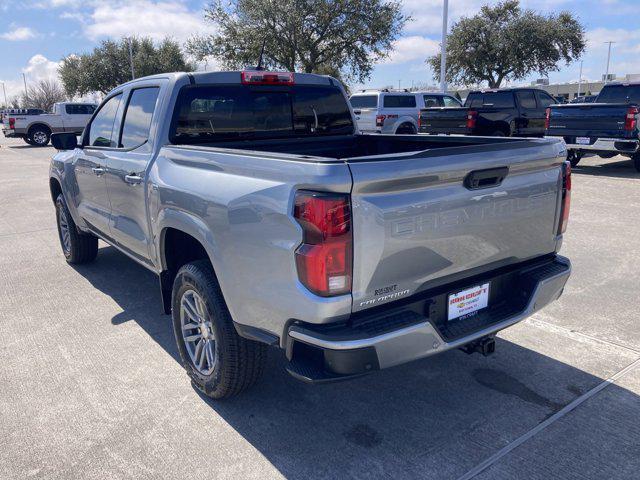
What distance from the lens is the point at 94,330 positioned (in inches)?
169

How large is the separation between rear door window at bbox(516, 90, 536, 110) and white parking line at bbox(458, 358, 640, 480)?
13329 mm

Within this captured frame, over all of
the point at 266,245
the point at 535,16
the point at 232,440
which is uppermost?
the point at 535,16

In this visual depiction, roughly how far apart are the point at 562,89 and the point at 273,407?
85327 mm

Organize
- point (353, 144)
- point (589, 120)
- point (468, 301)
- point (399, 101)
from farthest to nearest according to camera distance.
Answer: point (399, 101), point (589, 120), point (353, 144), point (468, 301)

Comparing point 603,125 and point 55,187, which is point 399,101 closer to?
point 603,125

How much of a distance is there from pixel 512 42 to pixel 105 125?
3434 cm

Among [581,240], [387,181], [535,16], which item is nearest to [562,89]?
[535,16]

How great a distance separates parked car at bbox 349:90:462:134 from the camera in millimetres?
17516

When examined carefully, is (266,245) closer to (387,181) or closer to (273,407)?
(387,181)

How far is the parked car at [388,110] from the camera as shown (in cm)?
1752

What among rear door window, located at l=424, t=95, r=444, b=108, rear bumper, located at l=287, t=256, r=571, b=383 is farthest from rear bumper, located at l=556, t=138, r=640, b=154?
rear bumper, located at l=287, t=256, r=571, b=383

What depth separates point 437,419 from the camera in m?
3.00

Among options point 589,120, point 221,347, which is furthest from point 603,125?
point 221,347

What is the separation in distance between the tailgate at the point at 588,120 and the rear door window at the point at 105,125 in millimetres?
10423
